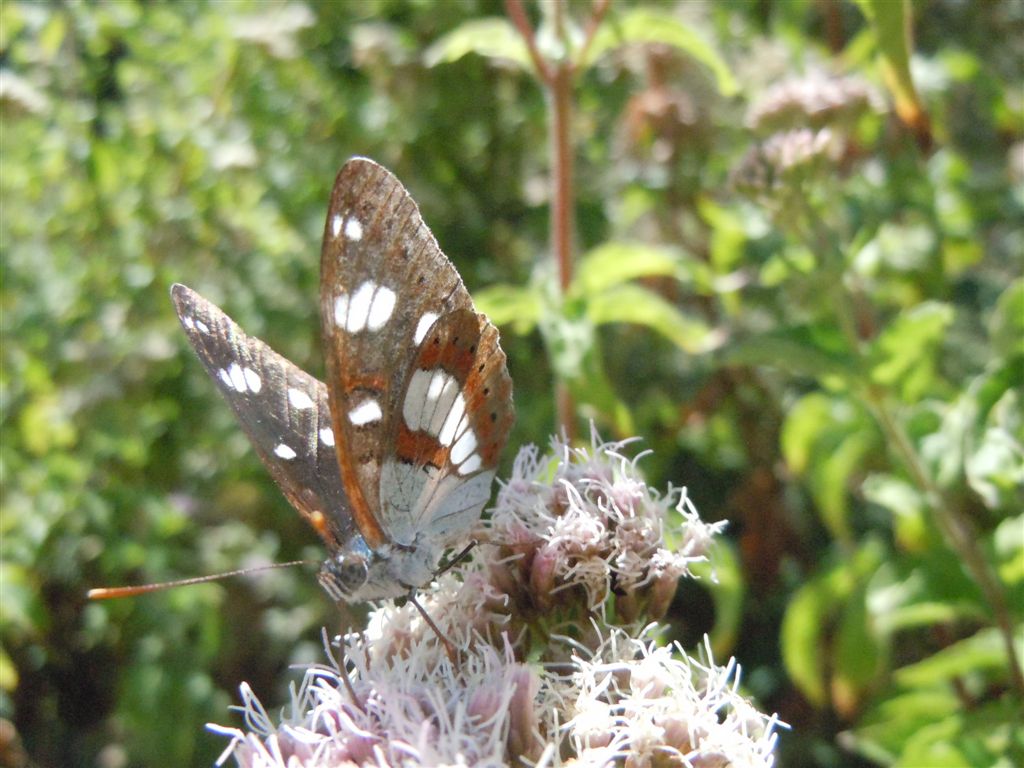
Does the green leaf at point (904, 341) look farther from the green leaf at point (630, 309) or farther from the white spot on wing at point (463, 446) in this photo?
the white spot on wing at point (463, 446)

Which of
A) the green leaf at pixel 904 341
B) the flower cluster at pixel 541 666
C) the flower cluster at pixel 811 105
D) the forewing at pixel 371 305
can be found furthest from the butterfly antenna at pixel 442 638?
the flower cluster at pixel 811 105

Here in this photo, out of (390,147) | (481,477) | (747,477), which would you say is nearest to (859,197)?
(747,477)

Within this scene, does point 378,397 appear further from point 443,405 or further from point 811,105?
point 811,105

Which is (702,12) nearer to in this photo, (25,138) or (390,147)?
(390,147)

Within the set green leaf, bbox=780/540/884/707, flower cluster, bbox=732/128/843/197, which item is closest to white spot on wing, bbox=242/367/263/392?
flower cluster, bbox=732/128/843/197

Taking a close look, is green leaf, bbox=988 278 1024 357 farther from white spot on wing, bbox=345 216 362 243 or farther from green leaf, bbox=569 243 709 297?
white spot on wing, bbox=345 216 362 243

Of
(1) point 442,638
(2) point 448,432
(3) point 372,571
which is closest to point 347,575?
(3) point 372,571
